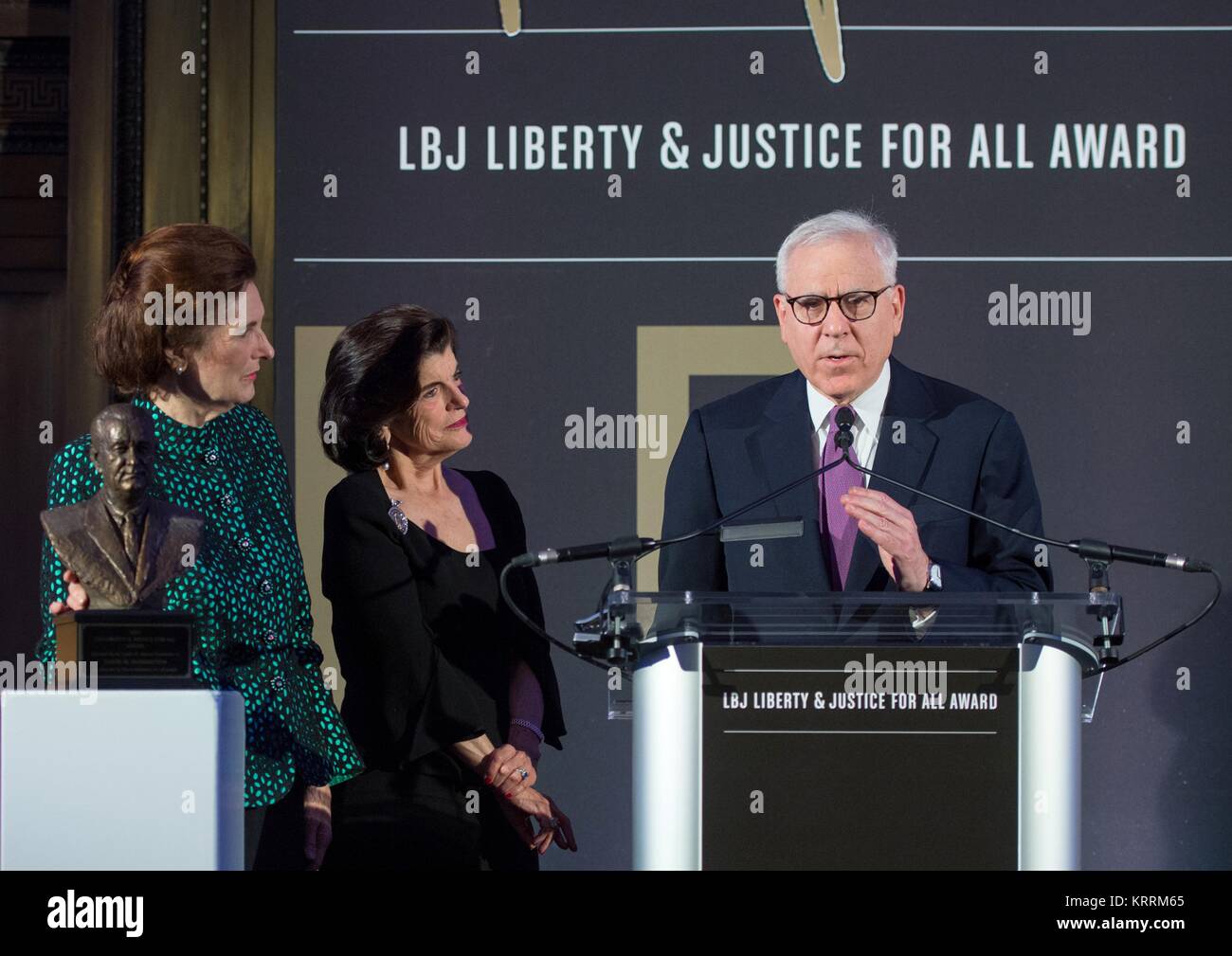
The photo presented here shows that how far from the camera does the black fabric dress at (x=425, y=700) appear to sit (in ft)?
13.1

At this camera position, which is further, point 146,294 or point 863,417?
point 863,417

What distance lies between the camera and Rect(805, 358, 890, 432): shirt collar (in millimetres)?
3975

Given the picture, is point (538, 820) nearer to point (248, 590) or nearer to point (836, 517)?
point (836, 517)

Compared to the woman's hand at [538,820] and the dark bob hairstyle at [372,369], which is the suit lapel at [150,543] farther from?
the woman's hand at [538,820]

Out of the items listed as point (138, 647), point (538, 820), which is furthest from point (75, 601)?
point (538, 820)

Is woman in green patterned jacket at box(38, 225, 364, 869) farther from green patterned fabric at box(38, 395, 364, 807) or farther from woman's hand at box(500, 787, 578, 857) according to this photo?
woman's hand at box(500, 787, 578, 857)

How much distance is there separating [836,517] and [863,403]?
0.32 meters

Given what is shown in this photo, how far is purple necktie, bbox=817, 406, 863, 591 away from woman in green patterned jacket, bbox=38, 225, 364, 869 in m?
1.22

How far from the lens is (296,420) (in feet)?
13.7

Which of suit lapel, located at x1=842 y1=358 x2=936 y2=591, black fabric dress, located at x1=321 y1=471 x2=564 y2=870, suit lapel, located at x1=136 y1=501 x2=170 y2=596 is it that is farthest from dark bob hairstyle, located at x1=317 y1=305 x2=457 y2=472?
suit lapel, located at x1=136 y1=501 x2=170 y2=596

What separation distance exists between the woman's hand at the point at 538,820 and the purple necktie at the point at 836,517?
935 millimetres

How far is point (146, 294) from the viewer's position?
3.27 meters

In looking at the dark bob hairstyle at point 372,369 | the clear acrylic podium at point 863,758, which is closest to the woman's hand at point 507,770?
the dark bob hairstyle at point 372,369
